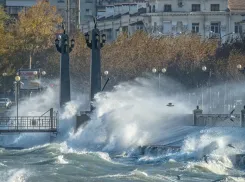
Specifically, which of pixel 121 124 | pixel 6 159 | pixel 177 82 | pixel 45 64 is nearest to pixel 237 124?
pixel 121 124

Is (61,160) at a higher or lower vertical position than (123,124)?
lower

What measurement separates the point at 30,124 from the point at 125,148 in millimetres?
9395

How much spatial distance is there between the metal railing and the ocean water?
0.60 meters

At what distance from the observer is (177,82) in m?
104

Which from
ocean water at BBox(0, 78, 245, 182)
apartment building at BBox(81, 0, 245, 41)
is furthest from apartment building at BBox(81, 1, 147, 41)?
ocean water at BBox(0, 78, 245, 182)

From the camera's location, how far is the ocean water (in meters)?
55.9

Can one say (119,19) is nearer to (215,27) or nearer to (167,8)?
(167,8)

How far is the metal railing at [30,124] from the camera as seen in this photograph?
2875 inches

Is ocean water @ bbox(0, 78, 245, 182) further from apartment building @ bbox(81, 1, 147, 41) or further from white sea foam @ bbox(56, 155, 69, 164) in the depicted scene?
apartment building @ bbox(81, 1, 147, 41)

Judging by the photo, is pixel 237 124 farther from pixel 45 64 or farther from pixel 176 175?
pixel 45 64

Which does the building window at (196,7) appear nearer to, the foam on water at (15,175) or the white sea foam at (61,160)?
the white sea foam at (61,160)

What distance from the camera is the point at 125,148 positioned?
69562mm

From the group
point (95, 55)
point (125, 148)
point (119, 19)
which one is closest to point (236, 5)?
point (119, 19)

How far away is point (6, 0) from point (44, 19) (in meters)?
35.8
